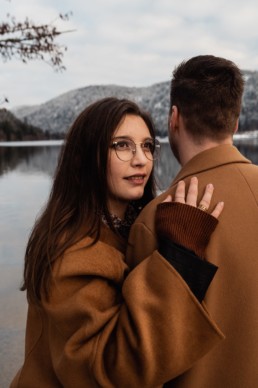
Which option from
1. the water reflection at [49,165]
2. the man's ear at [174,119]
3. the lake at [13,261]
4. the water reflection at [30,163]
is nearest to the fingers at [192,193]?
the man's ear at [174,119]

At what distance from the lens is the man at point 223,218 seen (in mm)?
1603

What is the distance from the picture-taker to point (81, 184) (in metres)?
2.05

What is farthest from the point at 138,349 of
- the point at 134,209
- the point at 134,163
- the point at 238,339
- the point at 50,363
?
the point at 134,209

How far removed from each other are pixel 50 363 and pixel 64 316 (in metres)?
0.42

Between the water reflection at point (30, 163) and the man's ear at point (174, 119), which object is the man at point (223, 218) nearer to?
the man's ear at point (174, 119)

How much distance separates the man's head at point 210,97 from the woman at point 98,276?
0.94 feet

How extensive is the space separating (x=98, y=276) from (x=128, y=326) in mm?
281

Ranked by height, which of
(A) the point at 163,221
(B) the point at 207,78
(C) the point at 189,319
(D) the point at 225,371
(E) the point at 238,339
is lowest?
(D) the point at 225,371

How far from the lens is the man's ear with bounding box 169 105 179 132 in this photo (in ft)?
6.26

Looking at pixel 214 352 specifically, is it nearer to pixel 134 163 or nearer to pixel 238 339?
pixel 238 339

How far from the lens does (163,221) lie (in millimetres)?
1584

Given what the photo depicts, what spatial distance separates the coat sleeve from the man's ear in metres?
0.63

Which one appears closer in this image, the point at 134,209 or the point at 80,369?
the point at 80,369

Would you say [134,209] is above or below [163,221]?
below
